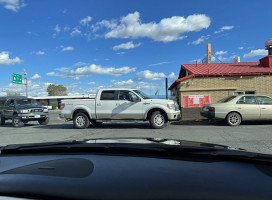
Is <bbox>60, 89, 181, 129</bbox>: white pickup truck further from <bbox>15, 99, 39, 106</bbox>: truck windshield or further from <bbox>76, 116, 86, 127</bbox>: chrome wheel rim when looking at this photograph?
<bbox>15, 99, 39, 106</bbox>: truck windshield

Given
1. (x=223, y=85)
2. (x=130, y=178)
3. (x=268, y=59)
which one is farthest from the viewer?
(x=268, y=59)

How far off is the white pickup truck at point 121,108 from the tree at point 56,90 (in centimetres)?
7113

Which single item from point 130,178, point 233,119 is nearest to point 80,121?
point 233,119

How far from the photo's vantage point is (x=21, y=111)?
13.7 meters

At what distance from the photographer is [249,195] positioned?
1271mm

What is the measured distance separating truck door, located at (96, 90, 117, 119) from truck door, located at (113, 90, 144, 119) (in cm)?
21

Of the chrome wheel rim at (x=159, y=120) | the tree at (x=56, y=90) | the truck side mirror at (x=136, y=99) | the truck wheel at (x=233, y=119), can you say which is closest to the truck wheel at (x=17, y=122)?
the truck side mirror at (x=136, y=99)

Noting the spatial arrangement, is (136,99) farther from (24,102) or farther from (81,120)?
(24,102)

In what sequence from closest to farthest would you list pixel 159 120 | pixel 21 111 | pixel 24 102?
1. pixel 159 120
2. pixel 21 111
3. pixel 24 102

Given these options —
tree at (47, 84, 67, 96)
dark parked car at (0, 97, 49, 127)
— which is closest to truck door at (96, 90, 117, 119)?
dark parked car at (0, 97, 49, 127)

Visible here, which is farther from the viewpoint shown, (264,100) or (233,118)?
(264,100)

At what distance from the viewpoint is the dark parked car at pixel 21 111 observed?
13719 mm

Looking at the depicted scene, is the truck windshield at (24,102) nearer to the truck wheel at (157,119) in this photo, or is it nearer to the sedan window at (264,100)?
the truck wheel at (157,119)

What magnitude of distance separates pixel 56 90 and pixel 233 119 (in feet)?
248
